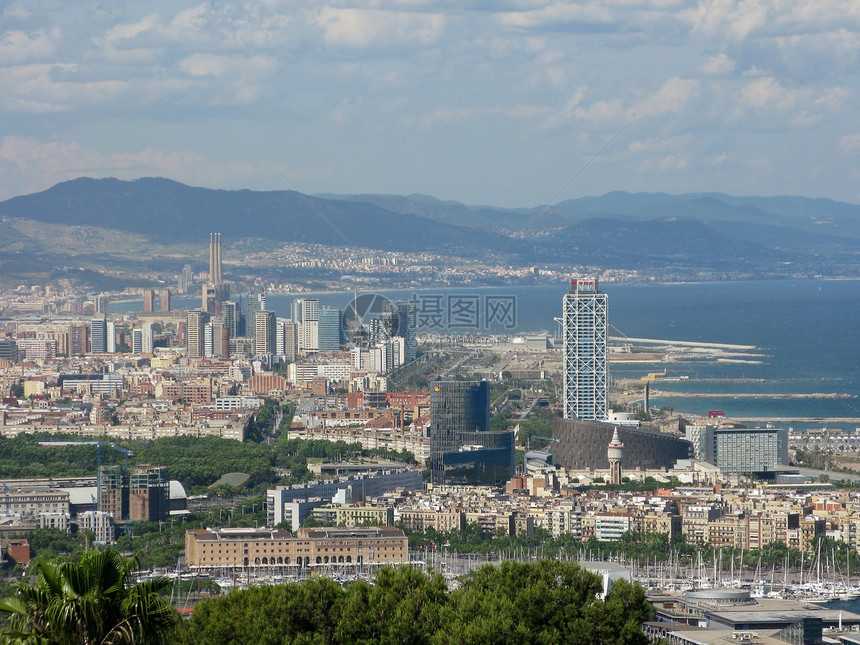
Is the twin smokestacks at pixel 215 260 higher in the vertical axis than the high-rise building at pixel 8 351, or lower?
higher

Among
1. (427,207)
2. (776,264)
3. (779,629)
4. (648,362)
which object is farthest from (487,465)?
(776,264)

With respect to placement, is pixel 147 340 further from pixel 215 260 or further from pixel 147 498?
pixel 147 498

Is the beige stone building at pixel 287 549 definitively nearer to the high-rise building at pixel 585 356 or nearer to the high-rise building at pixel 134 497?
the high-rise building at pixel 134 497

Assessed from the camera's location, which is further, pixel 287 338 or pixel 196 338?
pixel 196 338

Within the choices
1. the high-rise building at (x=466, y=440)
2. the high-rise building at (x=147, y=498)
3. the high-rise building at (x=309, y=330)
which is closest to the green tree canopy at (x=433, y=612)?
the high-rise building at (x=147, y=498)

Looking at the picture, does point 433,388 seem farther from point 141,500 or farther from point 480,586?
point 480,586

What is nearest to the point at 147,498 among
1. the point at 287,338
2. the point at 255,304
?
the point at 287,338
